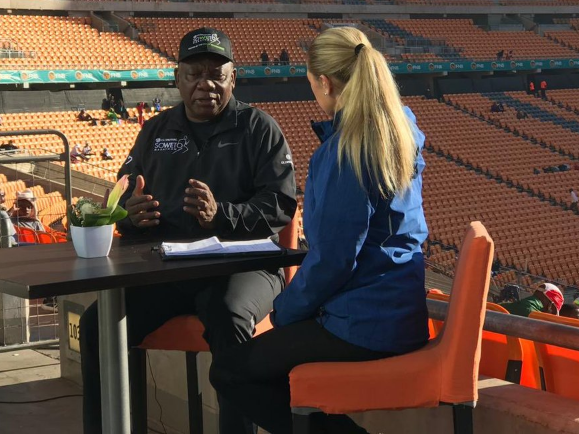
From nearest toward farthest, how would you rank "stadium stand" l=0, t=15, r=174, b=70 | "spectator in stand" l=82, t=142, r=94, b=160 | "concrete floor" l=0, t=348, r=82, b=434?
1. "concrete floor" l=0, t=348, r=82, b=434
2. "spectator in stand" l=82, t=142, r=94, b=160
3. "stadium stand" l=0, t=15, r=174, b=70

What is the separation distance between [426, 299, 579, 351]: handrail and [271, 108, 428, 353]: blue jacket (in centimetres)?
41

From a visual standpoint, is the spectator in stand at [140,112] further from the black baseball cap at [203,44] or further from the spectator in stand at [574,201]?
the black baseball cap at [203,44]

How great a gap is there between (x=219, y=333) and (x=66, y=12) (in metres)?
25.6

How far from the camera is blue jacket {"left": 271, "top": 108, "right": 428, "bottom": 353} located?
1.98 meters

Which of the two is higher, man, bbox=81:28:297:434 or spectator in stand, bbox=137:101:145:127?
man, bbox=81:28:297:434

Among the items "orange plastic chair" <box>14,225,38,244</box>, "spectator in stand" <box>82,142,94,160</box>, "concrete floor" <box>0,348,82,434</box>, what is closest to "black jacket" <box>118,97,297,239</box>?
"concrete floor" <box>0,348,82,434</box>

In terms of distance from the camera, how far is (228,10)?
93.5 feet

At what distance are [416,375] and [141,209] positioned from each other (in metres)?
1.06

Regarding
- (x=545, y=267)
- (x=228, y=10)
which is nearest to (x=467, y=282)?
(x=545, y=267)

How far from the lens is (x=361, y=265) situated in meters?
2.02

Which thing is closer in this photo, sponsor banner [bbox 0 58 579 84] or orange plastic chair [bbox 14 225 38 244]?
orange plastic chair [bbox 14 225 38 244]

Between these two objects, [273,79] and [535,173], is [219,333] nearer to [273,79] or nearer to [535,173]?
[535,173]

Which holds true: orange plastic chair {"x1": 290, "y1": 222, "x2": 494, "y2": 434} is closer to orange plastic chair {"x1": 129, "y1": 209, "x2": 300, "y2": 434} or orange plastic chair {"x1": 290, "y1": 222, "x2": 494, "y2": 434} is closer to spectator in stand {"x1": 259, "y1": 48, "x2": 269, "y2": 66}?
orange plastic chair {"x1": 129, "y1": 209, "x2": 300, "y2": 434}

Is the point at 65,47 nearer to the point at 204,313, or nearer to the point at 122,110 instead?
the point at 122,110
